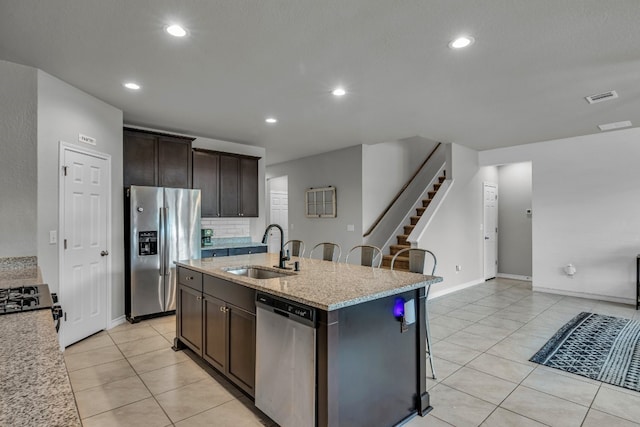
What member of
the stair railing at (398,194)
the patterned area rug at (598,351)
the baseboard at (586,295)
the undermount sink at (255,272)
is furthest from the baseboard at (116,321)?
the baseboard at (586,295)

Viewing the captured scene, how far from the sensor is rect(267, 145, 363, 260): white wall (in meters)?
6.19

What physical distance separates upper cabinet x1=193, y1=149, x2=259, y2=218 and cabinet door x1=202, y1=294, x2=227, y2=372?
2.73m

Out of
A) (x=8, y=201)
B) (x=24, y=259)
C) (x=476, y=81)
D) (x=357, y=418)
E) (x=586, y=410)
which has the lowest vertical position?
(x=586, y=410)

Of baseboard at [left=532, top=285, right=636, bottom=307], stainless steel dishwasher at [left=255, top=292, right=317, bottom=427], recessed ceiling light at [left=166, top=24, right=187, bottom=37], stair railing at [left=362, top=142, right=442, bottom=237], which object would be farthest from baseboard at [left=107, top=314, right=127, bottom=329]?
baseboard at [left=532, top=285, right=636, bottom=307]

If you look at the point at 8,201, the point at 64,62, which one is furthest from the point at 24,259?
the point at 64,62

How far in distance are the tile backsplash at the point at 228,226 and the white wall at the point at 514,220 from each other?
5.44m

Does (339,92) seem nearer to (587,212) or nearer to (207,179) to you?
(207,179)

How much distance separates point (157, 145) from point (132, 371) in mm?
2953

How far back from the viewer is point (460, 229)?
6.16 m

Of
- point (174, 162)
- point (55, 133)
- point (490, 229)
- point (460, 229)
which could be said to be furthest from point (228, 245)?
point (490, 229)

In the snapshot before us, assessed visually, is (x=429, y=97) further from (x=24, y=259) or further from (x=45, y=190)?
(x=24, y=259)

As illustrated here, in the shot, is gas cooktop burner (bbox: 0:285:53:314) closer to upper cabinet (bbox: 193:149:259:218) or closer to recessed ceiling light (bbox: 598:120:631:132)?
upper cabinet (bbox: 193:149:259:218)

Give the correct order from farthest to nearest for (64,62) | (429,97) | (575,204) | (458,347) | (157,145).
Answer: (575,204) < (157,145) < (429,97) < (458,347) < (64,62)

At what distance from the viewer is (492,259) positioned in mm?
7160
